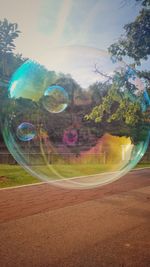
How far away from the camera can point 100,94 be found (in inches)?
732

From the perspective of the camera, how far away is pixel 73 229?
616cm

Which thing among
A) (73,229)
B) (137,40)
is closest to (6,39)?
(137,40)

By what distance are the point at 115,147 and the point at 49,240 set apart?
2321 cm

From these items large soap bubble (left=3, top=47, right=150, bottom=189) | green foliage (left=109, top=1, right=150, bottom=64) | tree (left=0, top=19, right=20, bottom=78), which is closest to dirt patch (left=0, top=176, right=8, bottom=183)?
large soap bubble (left=3, top=47, right=150, bottom=189)

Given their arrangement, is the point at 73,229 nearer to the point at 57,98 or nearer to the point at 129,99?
the point at 57,98

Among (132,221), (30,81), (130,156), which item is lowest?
(132,221)

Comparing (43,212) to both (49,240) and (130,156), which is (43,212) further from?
(130,156)

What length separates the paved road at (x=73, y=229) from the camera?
180 inches

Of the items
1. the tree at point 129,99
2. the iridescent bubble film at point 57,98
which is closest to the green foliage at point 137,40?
the tree at point 129,99

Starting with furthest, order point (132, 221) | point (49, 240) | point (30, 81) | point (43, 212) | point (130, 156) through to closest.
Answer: point (130, 156) < point (30, 81) < point (43, 212) < point (132, 221) < point (49, 240)

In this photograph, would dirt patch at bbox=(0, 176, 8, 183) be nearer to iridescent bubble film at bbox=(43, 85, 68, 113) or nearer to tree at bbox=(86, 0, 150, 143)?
iridescent bubble film at bbox=(43, 85, 68, 113)

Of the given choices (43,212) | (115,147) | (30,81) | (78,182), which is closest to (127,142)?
(115,147)

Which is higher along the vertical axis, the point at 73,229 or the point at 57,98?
the point at 57,98

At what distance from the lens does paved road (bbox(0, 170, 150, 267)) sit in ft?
15.0
